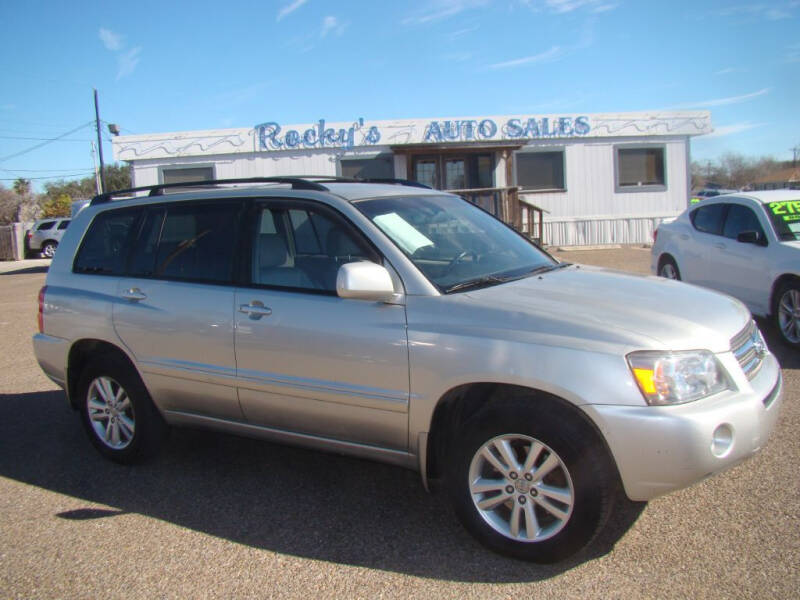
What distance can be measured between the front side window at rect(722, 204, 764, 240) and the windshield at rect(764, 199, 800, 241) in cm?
16

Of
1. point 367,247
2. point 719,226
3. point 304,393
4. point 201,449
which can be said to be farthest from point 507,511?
point 719,226

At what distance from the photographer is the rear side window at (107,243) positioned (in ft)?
15.1

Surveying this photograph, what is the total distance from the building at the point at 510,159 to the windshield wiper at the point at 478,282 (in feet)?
44.7

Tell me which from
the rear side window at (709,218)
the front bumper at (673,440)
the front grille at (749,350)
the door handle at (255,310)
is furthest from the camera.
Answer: the rear side window at (709,218)

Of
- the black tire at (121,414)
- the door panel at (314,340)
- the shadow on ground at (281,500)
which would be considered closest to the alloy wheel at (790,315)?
the shadow on ground at (281,500)

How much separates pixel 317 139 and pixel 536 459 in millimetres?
16016

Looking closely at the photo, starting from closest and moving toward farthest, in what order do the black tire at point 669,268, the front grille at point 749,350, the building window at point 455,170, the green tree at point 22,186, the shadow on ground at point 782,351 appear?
the front grille at point 749,350 < the shadow on ground at point 782,351 < the black tire at point 669,268 < the building window at point 455,170 < the green tree at point 22,186

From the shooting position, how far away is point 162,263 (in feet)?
14.4

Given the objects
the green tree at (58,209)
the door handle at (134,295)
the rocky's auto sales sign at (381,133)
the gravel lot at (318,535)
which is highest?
the green tree at (58,209)

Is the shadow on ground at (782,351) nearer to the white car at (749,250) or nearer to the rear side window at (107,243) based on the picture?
the white car at (749,250)

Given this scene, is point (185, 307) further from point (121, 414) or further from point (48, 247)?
point (48, 247)

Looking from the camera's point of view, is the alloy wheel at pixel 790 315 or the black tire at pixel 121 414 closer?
the black tire at pixel 121 414

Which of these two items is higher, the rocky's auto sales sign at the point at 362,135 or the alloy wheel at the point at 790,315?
the rocky's auto sales sign at the point at 362,135

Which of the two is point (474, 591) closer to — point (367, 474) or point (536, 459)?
point (536, 459)
